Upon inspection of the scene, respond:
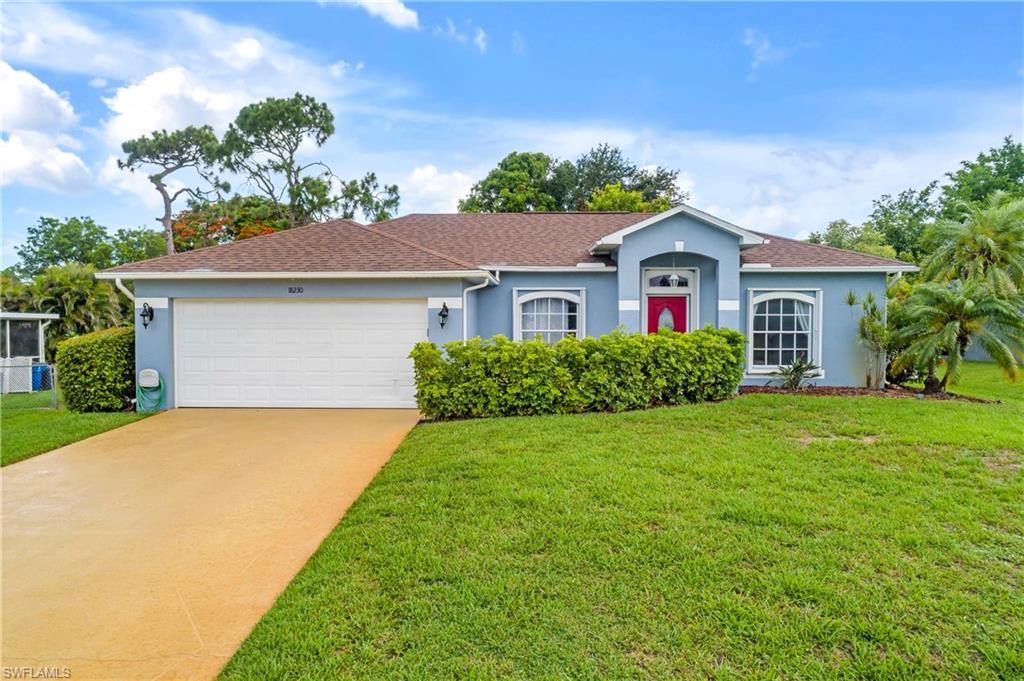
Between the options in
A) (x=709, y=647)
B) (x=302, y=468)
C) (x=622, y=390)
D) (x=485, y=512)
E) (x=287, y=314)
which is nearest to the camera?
A: (x=709, y=647)

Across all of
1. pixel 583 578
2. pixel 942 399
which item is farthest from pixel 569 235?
pixel 583 578

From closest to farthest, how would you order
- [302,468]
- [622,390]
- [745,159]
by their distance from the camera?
[302,468], [622,390], [745,159]

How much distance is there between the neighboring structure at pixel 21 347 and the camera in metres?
15.2

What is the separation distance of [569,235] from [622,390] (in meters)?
6.01

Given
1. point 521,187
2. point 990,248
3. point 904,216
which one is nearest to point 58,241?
point 521,187

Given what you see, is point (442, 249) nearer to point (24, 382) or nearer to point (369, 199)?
point (24, 382)

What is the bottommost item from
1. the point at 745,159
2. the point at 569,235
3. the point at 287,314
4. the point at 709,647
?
the point at 709,647

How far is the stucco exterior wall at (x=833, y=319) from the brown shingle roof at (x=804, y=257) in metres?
0.25

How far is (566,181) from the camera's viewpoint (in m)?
33.9

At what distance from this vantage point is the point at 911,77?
13781 mm

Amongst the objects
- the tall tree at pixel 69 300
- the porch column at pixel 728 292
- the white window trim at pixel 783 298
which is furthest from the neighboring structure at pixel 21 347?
the white window trim at pixel 783 298

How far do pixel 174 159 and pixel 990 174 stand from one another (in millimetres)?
46578

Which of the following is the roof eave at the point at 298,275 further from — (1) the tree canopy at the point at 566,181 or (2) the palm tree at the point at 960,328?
(1) the tree canopy at the point at 566,181

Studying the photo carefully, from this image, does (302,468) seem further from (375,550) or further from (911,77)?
(911,77)
